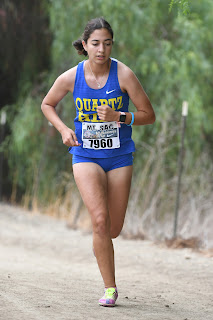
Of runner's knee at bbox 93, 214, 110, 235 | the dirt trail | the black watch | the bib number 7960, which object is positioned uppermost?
the black watch

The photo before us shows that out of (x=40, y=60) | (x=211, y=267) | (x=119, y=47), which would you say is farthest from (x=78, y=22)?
(x=211, y=267)

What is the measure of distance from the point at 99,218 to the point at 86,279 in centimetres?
200

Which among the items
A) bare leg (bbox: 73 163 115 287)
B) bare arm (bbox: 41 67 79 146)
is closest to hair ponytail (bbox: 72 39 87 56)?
bare arm (bbox: 41 67 79 146)

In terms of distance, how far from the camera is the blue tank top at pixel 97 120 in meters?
4.51

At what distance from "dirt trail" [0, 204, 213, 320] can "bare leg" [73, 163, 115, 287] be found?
0.29 metres

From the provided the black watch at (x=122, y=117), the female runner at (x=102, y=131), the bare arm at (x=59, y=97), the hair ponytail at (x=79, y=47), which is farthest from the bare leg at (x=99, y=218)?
the hair ponytail at (x=79, y=47)

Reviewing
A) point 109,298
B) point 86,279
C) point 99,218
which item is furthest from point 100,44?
point 86,279

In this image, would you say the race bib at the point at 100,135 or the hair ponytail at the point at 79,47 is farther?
the hair ponytail at the point at 79,47

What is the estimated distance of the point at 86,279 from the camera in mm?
6250

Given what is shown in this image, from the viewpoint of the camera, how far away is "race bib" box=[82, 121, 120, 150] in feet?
14.9

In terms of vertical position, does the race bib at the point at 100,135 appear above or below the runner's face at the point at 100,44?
below

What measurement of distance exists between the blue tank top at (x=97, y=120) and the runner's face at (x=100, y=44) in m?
0.15

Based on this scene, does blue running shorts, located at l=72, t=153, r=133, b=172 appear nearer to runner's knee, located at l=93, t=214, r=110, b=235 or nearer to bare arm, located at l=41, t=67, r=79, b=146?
bare arm, located at l=41, t=67, r=79, b=146

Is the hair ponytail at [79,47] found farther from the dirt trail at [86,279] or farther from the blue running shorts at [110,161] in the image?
the dirt trail at [86,279]
